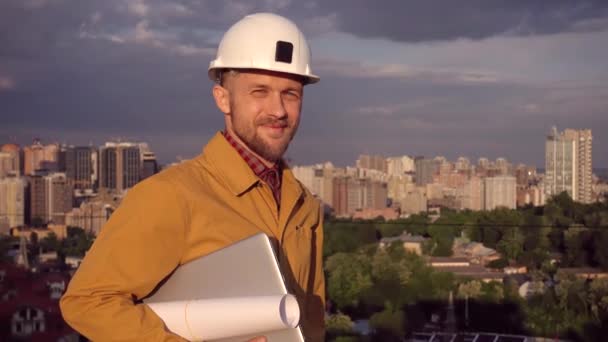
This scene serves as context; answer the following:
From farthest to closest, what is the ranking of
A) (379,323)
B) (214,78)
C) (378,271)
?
(378,271) → (379,323) → (214,78)

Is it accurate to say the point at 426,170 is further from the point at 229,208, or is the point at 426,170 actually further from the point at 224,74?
the point at 229,208

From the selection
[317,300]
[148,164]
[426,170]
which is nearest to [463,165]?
[426,170]

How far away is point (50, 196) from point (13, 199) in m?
0.82

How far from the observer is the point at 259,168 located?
1474 mm

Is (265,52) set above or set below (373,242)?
above

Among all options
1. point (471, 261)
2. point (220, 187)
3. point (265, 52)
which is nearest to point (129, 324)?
point (220, 187)

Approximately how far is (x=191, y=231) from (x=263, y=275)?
163 millimetres

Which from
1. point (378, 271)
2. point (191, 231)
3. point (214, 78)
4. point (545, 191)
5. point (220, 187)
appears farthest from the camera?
point (545, 191)

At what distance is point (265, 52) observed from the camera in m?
1.42

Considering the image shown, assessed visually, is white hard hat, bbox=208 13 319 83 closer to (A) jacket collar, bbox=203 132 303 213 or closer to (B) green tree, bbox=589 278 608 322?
(A) jacket collar, bbox=203 132 303 213

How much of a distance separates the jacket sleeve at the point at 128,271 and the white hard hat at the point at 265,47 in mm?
291

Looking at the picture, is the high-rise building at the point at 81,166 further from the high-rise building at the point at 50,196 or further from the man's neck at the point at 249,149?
the man's neck at the point at 249,149

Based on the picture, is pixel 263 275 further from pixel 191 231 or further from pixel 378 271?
pixel 378 271

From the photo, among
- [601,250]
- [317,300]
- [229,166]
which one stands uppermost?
[229,166]
